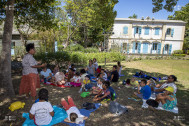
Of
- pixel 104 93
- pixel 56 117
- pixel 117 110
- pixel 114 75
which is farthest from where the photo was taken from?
pixel 114 75

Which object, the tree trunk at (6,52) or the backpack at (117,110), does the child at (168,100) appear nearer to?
the backpack at (117,110)

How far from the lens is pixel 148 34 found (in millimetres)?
25234

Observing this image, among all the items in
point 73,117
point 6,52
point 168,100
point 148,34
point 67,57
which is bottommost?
point 73,117

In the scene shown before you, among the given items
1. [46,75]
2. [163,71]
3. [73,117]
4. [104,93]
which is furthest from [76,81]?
[163,71]

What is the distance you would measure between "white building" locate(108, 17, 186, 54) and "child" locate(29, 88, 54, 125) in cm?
2260

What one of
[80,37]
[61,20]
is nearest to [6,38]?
[61,20]

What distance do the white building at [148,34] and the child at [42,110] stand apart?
22603 mm

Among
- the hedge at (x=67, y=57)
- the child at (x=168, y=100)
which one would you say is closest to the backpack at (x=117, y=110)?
the child at (x=168, y=100)

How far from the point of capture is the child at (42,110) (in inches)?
119

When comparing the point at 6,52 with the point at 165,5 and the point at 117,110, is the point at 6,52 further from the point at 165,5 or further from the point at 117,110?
the point at 165,5

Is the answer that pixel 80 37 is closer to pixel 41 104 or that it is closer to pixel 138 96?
pixel 138 96

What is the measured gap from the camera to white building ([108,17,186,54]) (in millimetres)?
24875

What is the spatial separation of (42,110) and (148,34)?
86.7ft

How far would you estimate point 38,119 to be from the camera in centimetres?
315
